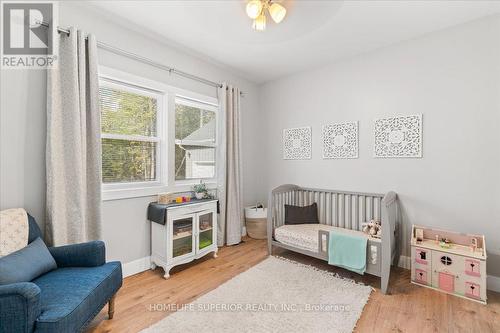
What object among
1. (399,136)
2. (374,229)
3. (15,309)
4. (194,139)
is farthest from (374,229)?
(15,309)

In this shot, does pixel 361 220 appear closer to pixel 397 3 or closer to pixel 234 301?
pixel 234 301

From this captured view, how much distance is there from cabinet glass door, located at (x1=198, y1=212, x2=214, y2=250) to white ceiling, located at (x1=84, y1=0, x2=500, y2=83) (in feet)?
6.37

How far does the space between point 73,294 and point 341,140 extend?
9.89 feet

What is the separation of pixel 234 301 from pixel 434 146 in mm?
2501

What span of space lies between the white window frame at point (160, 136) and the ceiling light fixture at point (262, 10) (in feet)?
4.75

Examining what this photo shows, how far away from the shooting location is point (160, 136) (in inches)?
107

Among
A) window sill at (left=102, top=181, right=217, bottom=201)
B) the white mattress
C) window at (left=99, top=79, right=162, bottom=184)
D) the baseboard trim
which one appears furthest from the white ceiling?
the baseboard trim

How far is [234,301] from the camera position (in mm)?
1933

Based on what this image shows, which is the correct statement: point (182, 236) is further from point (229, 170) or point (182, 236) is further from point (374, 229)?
point (374, 229)

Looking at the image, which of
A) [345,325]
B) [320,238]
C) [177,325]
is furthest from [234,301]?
[320,238]

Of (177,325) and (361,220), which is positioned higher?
(361,220)

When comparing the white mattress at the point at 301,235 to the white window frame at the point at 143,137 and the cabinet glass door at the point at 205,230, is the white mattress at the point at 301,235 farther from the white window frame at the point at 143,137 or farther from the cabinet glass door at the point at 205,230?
the white window frame at the point at 143,137

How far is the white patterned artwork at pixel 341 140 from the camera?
9.70ft

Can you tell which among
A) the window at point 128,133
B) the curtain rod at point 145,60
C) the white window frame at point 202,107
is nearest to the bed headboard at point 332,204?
the white window frame at point 202,107
